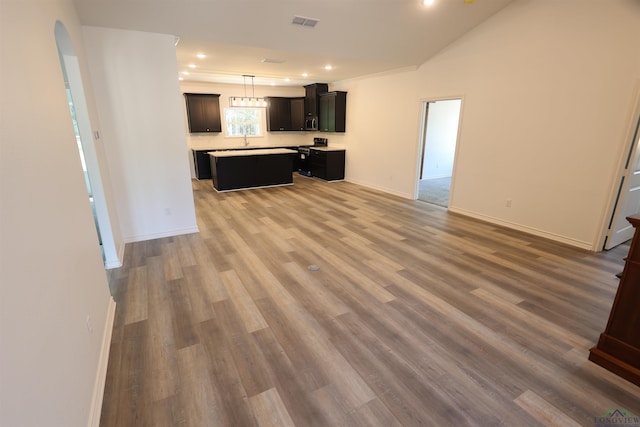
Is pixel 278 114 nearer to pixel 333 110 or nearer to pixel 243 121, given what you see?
pixel 243 121

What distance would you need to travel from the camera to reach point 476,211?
522 cm

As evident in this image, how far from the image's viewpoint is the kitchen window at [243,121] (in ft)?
29.9

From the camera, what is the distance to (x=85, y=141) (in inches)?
124

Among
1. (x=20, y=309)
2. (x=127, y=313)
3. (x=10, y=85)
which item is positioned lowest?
(x=127, y=313)

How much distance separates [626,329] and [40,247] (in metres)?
3.25

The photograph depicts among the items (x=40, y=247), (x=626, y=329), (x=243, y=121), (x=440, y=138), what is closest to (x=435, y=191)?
(x=440, y=138)

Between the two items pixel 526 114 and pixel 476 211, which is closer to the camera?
pixel 526 114

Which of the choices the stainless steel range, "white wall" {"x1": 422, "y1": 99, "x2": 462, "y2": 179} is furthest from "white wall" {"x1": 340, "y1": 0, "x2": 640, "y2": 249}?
the stainless steel range

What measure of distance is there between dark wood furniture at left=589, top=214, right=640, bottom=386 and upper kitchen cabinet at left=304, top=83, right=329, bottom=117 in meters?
7.96

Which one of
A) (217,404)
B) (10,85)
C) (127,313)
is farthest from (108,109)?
(217,404)

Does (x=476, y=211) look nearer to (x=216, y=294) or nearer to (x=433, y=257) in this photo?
(x=433, y=257)

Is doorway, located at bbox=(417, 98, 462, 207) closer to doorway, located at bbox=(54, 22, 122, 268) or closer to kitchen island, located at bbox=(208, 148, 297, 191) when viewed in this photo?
kitchen island, located at bbox=(208, 148, 297, 191)

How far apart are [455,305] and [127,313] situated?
9.31 ft

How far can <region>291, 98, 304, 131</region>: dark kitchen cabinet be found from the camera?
9.49 metres
